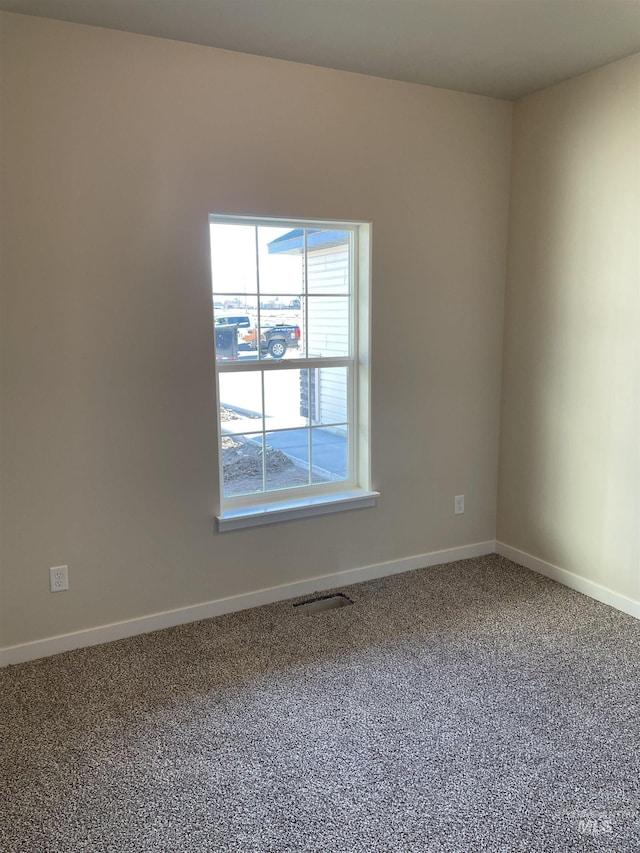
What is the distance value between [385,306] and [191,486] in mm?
1348

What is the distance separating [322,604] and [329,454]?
0.78 m

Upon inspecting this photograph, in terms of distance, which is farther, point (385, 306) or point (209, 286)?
point (385, 306)

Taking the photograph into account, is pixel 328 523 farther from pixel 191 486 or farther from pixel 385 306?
pixel 385 306

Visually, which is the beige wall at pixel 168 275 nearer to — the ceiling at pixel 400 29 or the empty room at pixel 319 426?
the empty room at pixel 319 426

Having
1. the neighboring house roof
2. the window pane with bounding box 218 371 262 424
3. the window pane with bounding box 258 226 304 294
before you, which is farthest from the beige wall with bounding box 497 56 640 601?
the window pane with bounding box 218 371 262 424

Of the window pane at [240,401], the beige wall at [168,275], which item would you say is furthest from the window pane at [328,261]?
the window pane at [240,401]

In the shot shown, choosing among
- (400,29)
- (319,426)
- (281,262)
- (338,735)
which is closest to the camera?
(338,735)

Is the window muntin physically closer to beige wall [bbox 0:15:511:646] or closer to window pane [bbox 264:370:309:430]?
window pane [bbox 264:370:309:430]

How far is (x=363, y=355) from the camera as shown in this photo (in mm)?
3258

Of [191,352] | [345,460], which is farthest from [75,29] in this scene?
[345,460]

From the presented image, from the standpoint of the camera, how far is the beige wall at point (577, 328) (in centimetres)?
291

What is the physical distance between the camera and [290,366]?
3.12m

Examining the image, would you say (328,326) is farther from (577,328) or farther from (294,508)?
(577,328)

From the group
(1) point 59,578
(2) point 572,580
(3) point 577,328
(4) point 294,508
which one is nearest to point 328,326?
(4) point 294,508
